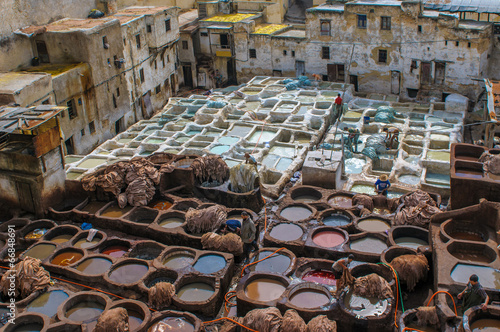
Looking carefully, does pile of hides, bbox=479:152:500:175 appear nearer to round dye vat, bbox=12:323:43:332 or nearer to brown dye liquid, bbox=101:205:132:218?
brown dye liquid, bbox=101:205:132:218

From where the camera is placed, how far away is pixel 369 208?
58.2ft

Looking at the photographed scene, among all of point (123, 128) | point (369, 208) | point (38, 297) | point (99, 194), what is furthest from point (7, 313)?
point (123, 128)

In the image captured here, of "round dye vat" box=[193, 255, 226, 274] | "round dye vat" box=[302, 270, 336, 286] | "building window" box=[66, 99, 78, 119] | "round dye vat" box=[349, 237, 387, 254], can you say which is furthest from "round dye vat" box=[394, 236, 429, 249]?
"building window" box=[66, 99, 78, 119]

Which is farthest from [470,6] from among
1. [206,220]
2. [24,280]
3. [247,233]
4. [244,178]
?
[24,280]

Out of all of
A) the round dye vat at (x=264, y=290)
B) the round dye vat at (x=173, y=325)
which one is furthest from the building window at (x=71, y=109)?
the round dye vat at (x=173, y=325)

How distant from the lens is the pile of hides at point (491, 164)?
15724mm

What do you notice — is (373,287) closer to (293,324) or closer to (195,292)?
(293,324)

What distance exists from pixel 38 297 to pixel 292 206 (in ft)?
27.2

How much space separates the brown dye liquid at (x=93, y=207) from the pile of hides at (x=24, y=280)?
404cm

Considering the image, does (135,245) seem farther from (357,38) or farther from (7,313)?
(357,38)

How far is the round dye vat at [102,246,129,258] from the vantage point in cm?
1638

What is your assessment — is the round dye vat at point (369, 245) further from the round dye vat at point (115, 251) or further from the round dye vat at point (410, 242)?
the round dye vat at point (115, 251)

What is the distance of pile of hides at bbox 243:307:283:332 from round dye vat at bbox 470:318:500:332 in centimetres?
432

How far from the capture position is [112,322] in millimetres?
12422
